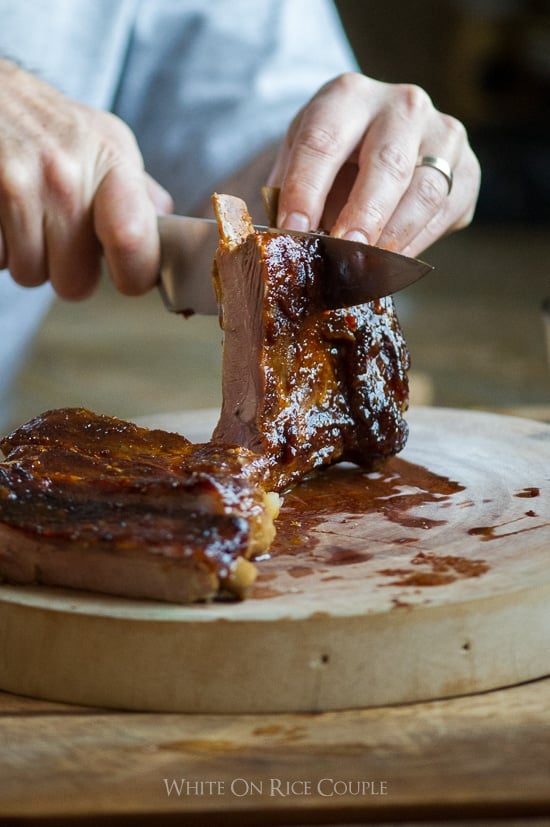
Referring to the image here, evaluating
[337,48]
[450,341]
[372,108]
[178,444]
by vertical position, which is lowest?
[450,341]

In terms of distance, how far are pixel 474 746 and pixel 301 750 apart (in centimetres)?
23

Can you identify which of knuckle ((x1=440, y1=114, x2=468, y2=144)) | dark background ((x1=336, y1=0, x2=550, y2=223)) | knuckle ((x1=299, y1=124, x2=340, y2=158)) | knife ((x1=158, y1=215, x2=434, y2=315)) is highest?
dark background ((x1=336, y1=0, x2=550, y2=223))

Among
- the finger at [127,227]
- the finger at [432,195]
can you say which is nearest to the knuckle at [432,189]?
the finger at [432,195]

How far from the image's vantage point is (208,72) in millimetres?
3752

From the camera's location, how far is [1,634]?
1599 mm

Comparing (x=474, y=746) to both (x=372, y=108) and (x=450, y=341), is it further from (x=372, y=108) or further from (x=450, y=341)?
(x=450, y=341)

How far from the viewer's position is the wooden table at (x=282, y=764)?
4.12 feet

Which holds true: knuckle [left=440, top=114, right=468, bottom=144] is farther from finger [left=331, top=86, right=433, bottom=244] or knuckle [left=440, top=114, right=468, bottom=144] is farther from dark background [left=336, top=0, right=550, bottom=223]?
dark background [left=336, top=0, right=550, bottom=223]

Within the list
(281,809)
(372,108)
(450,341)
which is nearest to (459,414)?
(372,108)

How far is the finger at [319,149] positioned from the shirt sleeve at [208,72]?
0.90 metres

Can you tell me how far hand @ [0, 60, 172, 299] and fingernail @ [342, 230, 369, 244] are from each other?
1.76 ft

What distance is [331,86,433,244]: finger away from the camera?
2.30 m

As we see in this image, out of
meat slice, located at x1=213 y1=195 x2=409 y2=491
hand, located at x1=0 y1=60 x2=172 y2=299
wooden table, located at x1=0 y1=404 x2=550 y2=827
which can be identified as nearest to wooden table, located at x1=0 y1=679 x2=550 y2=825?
wooden table, located at x1=0 y1=404 x2=550 y2=827

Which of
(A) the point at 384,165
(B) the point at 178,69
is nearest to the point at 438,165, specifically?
(A) the point at 384,165
